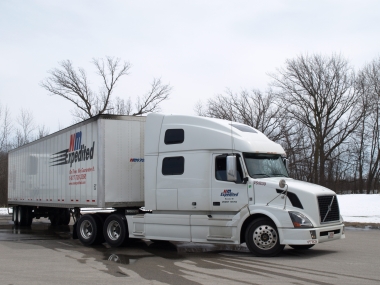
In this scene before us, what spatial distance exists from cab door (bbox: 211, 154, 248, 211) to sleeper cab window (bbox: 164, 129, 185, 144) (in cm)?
109

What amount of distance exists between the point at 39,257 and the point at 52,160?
600 cm

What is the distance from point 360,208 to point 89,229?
18.2 metres

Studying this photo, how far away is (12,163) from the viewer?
2295cm

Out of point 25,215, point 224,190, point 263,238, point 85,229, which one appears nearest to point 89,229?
point 85,229

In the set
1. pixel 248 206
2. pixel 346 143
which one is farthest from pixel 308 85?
pixel 248 206

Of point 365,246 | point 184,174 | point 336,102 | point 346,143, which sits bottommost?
point 365,246

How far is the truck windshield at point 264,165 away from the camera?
1170 cm

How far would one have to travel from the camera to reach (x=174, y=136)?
12.7 meters

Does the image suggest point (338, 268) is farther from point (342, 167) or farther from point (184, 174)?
point (342, 167)

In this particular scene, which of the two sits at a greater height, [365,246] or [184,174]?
[184,174]

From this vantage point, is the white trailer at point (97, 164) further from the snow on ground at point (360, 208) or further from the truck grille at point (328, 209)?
the snow on ground at point (360, 208)

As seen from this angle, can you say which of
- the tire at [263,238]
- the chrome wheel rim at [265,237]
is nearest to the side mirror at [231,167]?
the tire at [263,238]

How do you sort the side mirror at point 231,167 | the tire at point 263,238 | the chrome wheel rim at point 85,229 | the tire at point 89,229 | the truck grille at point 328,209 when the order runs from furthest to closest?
1. the chrome wheel rim at point 85,229
2. the tire at point 89,229
3. the side mirror at point 231,167
4. the truck grille at point 328,209
5. the tire at point 263,238

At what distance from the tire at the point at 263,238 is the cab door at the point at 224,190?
1.89 ft
